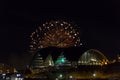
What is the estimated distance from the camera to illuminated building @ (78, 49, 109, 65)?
121825mm

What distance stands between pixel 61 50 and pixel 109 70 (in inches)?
995

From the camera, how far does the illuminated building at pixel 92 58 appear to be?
121825mm

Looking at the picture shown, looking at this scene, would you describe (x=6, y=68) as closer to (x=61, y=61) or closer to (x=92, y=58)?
(x=61, y=61)

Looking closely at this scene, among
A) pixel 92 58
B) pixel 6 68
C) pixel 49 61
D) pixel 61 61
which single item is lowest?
pixel 6 68

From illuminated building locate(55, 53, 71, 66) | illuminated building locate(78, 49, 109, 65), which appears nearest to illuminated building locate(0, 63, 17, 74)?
illuminated building locate(55, 53, 71, 66)

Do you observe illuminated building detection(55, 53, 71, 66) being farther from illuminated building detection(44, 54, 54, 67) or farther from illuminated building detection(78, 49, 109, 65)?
illuminated building detection(78, 49, 109, 65)

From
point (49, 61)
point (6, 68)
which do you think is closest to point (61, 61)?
point (49, 61)

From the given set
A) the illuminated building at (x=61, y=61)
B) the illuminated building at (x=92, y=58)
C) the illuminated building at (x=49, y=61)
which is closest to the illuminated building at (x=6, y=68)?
the illuminated building at (x=49, y=61)

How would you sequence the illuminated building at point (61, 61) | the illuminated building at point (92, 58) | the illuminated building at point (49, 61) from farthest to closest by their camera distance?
1. the illuminated building at point (49, 61)
2. the illuminated building at point (92, 58)
3. the illuminated building at point (61, 61)

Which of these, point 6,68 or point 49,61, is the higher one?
point 49,61

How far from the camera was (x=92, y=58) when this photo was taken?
12612 cm

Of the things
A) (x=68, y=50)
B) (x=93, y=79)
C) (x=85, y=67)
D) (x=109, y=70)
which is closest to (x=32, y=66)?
(x=68, y=50)

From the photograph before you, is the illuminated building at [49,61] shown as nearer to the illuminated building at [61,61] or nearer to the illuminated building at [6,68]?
the illuminated building at [61,61]

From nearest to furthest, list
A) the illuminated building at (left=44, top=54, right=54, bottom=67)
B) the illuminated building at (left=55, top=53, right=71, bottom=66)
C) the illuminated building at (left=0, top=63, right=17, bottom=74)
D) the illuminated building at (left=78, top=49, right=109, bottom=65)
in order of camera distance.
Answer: the illuminated building at (left=55, top=53, right=71, bottom=66) < the illuminated building at (left=78, top=49, right=109, bottom=65) < the illuminated building at (left=0, top=63, right=17, bottom=74) < the illuminated building at (left=44, top=54, right=54, bottom=67)
